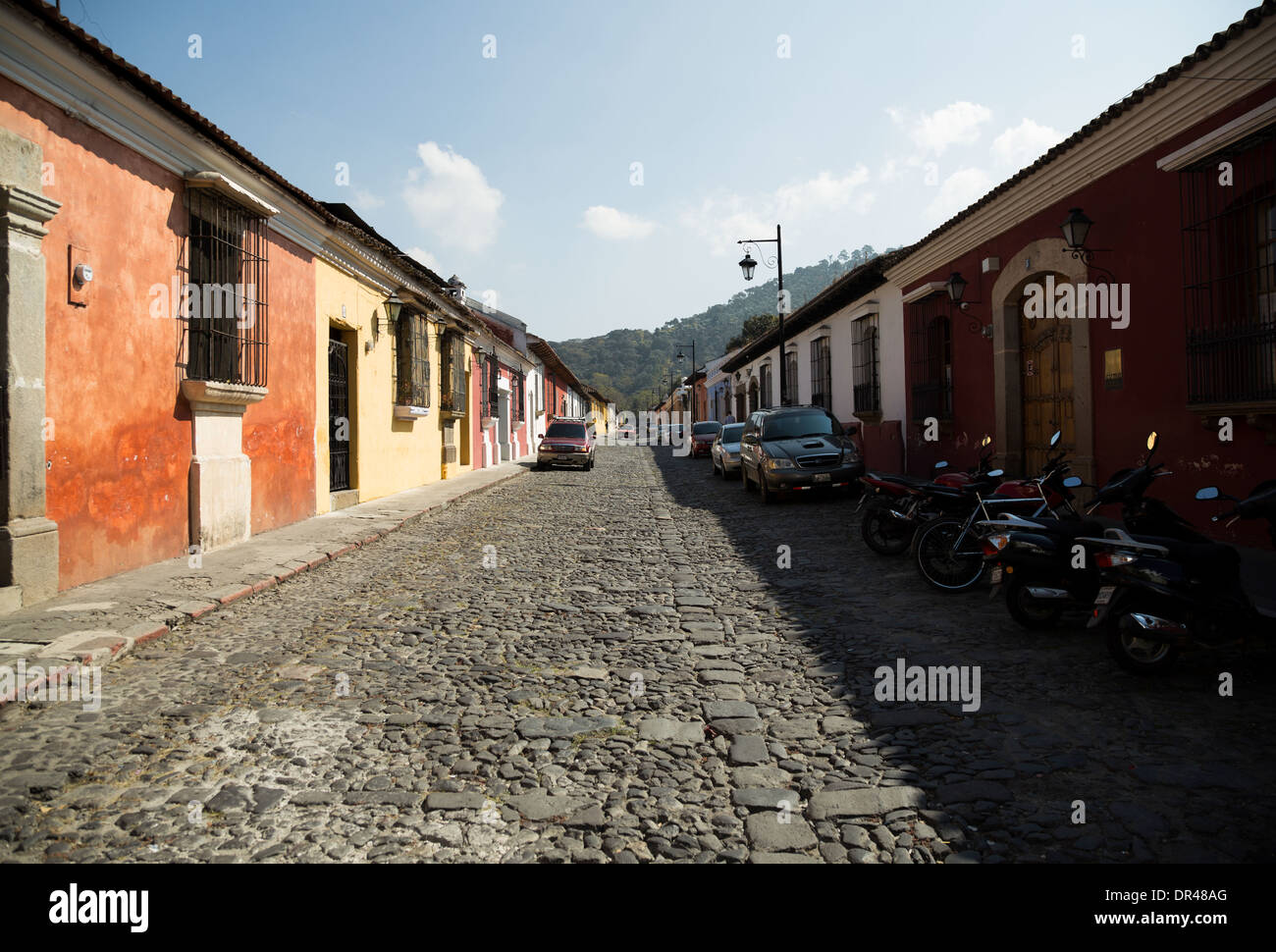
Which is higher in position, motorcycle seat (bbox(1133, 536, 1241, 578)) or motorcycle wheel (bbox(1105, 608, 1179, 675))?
motorcycle seat (bbox(1133, 536, 1241, 578))

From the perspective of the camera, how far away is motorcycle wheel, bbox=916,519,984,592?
6445 millimetres

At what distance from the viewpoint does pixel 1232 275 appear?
6.35 meters

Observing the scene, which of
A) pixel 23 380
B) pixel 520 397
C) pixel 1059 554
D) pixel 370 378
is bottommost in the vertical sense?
pixel 1059 554

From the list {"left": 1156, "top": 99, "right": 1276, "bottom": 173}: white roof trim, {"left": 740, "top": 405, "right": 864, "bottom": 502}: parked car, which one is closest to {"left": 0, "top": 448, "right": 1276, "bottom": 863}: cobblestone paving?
{"left": 1156, "top": 99, "right": 1276, "bottom": 173}: white roof trim

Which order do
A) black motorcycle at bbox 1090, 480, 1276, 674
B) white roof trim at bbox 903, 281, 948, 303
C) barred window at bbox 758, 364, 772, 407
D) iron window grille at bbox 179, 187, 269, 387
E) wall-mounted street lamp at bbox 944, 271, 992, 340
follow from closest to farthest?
1. black motorcycle at bbox 1090, 480, 1276, 674
2. iron window grille at bbox 179, 187, 269, 387
3. wall-mounted street lamp at bbox 944, 271, 992, 340
4. white roof trim at bbox 903, 281, 948, 303
5. barred window at bbox 758, 364, 772, 407

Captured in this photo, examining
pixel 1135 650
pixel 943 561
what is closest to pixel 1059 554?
pixel 1135 650

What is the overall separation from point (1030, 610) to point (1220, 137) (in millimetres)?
4428

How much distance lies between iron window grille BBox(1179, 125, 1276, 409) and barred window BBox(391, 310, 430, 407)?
1248 centimetres

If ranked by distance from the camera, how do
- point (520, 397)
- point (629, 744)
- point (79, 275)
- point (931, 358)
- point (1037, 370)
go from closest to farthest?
point (629, 744), point (79, 275), point (1037, 370), point (931, 358), point (520, 397)

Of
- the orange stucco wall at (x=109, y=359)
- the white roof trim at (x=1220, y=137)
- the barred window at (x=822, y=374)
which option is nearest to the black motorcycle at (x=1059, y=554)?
the white roof trim at (x=1220, y=137)

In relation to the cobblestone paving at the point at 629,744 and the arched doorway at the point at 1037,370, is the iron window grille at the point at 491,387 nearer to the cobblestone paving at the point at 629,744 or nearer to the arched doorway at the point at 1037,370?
the arched doorway at the point at 1037,370

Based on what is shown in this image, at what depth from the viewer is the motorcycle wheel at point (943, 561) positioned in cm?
645
